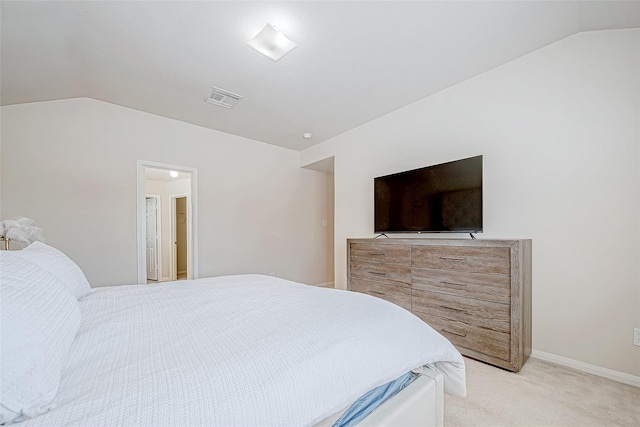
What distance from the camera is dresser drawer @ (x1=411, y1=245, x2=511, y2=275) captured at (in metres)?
2.02

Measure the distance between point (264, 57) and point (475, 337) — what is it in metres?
2.89

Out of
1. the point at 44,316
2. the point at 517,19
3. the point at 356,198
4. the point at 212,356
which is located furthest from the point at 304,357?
the point at 356,198

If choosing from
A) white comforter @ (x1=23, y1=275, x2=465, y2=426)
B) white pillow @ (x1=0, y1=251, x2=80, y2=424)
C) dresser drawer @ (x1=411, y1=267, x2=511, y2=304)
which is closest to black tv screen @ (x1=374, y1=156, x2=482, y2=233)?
dresser drawer @ (x1=411, y1=267, x2=511, y2=304)

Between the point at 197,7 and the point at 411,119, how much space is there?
7.82 feet

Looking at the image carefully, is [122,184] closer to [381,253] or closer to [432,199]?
[381,253]

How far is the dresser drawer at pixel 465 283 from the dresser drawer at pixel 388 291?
15cm

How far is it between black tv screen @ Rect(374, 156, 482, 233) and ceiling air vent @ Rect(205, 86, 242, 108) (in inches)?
75.2

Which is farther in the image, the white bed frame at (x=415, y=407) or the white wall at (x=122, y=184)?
the white wall at (x=122, y=184)

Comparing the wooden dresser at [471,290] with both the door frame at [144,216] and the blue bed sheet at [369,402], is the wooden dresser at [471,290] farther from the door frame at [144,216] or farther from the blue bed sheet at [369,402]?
the door frame at [144,216]

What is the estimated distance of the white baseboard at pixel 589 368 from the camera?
71.7 inches

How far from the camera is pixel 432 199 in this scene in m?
2.73

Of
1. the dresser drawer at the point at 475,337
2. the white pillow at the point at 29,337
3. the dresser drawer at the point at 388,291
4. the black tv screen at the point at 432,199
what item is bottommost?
the dresser drawer at the point at 475,337

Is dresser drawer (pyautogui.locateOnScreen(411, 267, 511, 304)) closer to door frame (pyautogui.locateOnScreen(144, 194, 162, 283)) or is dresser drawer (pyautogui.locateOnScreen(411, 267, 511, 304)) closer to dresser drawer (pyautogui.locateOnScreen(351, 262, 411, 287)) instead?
dresser drawer (pyautogui.locateOnScreen(351, 262, 411, 287))

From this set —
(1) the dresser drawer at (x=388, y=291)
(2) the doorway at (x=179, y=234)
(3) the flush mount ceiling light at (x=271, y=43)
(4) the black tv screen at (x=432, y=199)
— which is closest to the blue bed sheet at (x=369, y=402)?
(1) the dresser drawer at (x=388, y=291)
